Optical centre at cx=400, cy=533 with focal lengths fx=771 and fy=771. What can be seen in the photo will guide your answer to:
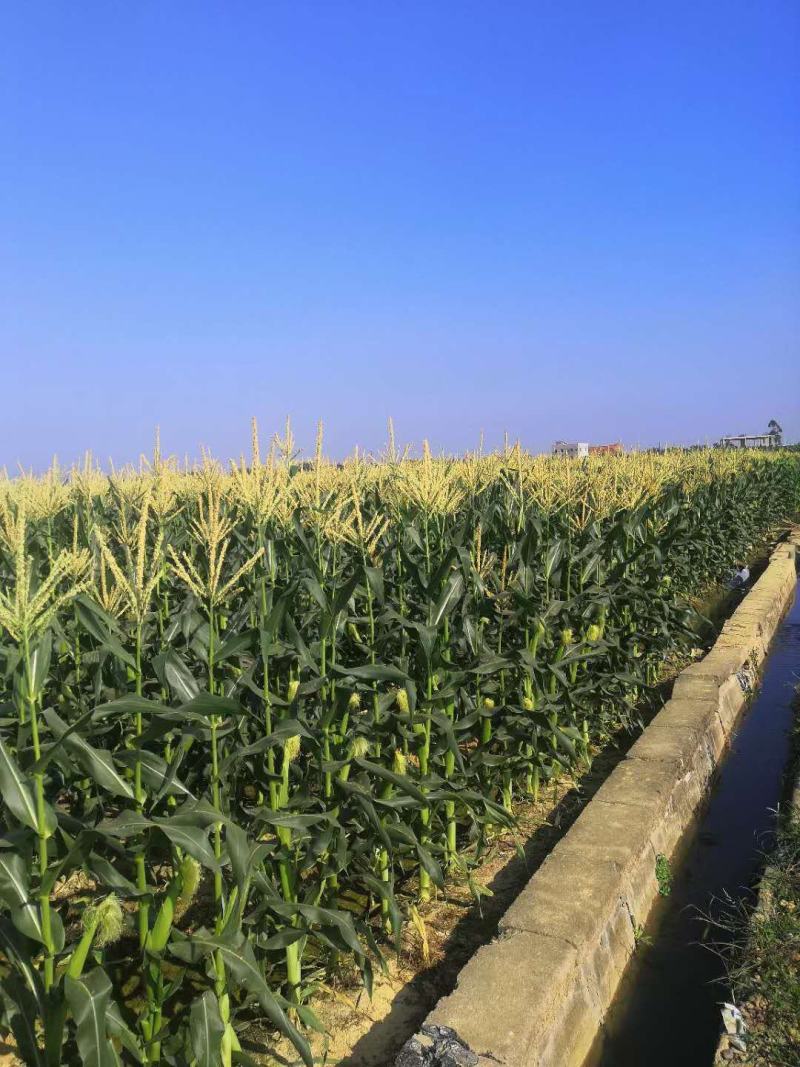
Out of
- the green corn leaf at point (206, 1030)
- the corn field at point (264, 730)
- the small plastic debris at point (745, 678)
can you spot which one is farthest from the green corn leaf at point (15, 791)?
the small plastic debris at point (745, 678)

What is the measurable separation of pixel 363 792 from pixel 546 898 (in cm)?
106

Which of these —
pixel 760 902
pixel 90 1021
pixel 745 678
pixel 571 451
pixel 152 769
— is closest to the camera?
pixel 90 1021

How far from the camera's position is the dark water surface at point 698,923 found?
2943 mm

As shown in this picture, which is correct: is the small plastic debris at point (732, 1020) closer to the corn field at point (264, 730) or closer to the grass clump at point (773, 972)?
the grass clump at point (773, 972)

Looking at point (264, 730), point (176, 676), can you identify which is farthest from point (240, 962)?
point (264, 730)

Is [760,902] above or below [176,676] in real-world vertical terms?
below

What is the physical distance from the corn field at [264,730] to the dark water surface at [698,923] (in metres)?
0.78

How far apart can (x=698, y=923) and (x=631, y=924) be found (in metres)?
0.50

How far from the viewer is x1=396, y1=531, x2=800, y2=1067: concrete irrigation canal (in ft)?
8.16

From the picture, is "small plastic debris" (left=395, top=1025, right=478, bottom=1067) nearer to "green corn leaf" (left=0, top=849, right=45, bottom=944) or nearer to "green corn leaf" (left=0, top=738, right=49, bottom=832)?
"green corn leaf" (left=0, top=849, right=45, bottom=944)

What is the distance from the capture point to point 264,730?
10.1 ft

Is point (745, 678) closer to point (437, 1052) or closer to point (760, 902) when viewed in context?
point (760, 902)

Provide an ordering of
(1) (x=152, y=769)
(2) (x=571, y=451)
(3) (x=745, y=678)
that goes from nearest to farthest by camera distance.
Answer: (1) (x=152, y=769), (3) (x=745, y=678), (2) (x=571, y=451)

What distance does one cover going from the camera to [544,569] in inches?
195
